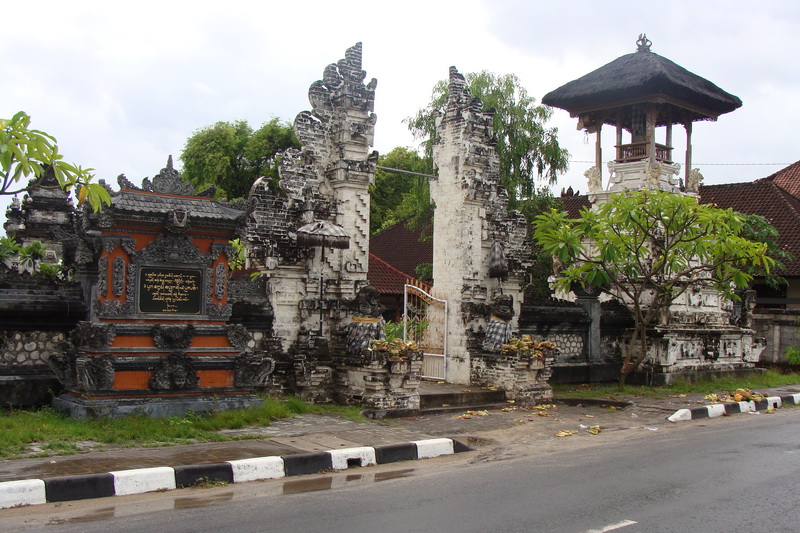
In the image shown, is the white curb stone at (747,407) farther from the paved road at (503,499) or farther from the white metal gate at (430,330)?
the white metal gate at (430,330)

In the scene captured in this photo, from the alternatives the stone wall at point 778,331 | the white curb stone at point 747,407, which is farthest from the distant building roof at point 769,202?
the white curb stone at point 747,407

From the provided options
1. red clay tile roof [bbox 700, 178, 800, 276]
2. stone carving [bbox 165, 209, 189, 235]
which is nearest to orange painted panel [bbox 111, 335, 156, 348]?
stone carving [bbox 165, 209, 189, 235]

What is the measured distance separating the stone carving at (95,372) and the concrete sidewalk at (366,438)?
4.11 feet

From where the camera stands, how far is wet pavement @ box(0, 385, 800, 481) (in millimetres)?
7434

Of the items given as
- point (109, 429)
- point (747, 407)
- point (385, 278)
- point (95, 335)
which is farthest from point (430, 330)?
point (385, 278)

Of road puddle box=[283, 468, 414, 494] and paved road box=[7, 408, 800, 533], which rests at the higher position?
paved road box=[7, 408, 800, 533]

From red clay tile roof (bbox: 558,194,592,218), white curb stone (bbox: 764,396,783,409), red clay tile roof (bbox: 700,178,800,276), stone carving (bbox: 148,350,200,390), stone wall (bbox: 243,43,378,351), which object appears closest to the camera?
stone carving (bbox: 148,350,200,390)

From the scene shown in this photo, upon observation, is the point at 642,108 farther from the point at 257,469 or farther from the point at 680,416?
the point at 257,469

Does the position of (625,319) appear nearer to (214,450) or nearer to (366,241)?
(366,241)

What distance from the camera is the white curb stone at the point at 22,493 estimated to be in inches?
247

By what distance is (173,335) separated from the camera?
9.74 meters

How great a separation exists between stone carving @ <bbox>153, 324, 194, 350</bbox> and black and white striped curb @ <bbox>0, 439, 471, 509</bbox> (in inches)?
102

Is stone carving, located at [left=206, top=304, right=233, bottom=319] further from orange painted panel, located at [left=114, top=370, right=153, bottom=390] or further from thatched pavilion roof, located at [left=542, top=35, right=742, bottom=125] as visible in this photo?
thatched pavilion roof, located at [left=542, top=35, right=742, bottom=125]

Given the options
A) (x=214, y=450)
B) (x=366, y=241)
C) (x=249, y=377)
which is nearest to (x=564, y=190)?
(x=366, y=241)
